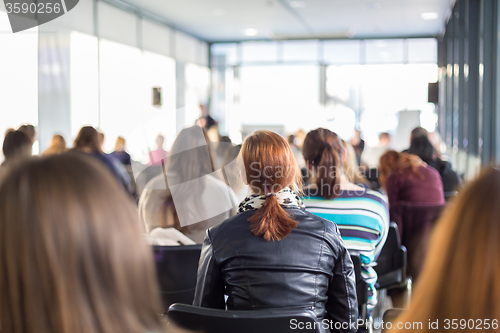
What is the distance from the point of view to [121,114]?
9258mm

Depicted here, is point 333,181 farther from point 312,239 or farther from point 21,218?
point 21,218

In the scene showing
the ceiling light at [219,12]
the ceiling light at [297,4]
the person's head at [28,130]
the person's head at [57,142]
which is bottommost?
the person's head at [57,142]

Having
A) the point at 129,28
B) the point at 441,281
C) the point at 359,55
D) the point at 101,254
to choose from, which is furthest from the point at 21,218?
the point at 359,55

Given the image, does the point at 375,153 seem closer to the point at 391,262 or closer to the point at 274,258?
the point at 391,262

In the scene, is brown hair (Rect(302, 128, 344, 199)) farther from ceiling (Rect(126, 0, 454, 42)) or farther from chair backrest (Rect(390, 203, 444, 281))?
ceiling (Rect(126, 0, 454, 42))

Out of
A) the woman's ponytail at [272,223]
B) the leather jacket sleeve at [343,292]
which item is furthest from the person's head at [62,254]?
the leather jacket sleeve at [343,292]

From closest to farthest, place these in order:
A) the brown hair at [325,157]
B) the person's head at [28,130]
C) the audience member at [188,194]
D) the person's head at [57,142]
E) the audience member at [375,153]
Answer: the brown hair at [325,157]
the audience member at [188,194]
the person's head at [28,130]
the person's head at [57,142]
the audience member at [375,153]

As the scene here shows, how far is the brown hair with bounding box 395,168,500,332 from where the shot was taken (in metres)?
0.63

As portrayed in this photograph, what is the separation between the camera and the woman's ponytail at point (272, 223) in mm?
1728

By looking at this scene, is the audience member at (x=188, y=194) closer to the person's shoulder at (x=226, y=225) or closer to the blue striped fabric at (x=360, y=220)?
the blue striped fabric at (x=360, y=220)

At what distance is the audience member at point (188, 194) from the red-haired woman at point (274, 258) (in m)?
0.90

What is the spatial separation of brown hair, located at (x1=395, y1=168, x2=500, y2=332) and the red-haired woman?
1.06 m

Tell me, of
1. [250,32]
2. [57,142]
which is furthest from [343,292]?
[250,32]

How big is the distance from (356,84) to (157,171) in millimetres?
10942
